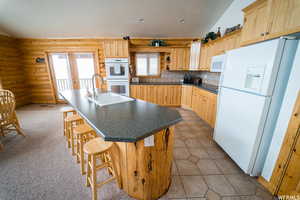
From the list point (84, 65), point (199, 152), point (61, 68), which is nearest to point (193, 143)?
point (199, 152)

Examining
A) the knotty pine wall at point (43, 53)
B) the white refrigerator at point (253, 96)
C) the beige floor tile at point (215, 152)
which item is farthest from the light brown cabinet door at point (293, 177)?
the knotty pine wall at point (43, 53)

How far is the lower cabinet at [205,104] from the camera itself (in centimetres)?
264

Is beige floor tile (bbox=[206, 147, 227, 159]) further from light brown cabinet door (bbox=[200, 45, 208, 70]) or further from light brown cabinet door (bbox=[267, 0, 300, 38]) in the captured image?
light brown cabinet door (bbox=[200, 45, 208, 70])

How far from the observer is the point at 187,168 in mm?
1679

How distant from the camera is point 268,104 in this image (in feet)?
4.11

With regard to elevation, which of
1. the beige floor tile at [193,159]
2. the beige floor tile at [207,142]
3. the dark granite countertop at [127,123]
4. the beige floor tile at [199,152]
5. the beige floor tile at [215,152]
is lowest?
the beige floor tile at [193,159]

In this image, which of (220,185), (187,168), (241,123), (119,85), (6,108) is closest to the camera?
(220,185)

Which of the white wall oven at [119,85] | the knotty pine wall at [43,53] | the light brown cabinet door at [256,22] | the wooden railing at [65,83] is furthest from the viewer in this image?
the wooden railing at [65,83]

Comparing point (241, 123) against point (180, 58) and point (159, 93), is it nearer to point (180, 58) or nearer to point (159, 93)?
point (159, 93)

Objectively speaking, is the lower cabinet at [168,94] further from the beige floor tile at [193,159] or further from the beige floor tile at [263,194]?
the beige floor tile at [263,194]

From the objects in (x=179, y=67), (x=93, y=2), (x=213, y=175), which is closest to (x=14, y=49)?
(x=93, y=2)

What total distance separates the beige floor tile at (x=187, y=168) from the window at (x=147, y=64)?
11.3 feet

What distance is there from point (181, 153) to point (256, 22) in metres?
2.22

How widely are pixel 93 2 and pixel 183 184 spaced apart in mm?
4076
